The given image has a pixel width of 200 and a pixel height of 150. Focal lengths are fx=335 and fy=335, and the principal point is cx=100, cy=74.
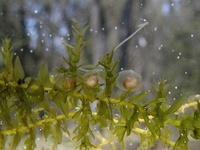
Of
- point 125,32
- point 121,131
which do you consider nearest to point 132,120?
point 121,131

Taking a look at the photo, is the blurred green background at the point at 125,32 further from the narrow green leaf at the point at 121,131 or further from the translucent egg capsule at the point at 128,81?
the narrow green leaf at the point at 121,131

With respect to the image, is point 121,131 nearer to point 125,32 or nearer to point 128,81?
point 128,81

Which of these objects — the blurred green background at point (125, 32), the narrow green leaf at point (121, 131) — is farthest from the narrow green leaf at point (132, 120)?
the blurred green background at point (125, 32)

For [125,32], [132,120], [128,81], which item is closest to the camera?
[132,120]

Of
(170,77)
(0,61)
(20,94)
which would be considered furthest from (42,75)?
(170,77)

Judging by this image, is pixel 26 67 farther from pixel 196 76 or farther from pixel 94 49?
pixel 196 76

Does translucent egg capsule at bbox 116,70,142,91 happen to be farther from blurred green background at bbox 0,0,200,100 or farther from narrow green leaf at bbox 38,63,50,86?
blurred green background at bbox 0,0,200,100

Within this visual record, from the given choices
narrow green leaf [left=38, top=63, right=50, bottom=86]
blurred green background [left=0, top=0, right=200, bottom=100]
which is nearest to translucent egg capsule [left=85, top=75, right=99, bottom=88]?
narrow green leaf [left=38, top=63, right=50, bottom=86]

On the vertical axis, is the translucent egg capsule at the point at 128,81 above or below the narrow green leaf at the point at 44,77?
below
